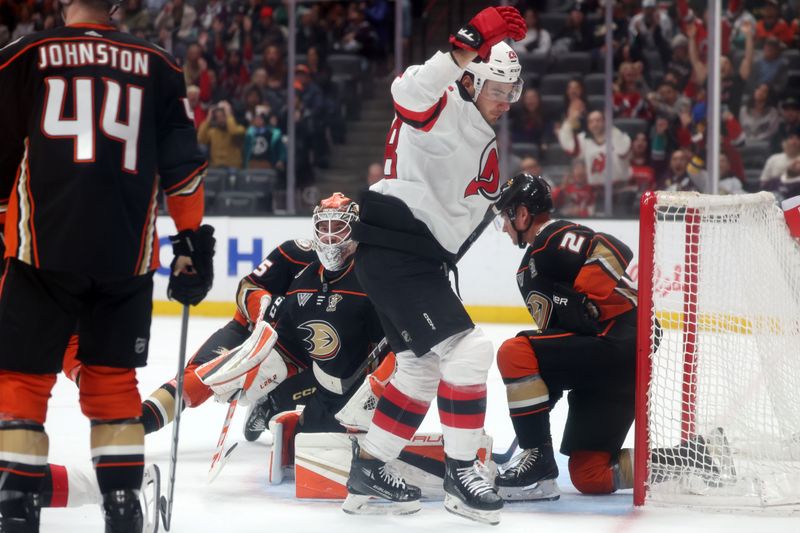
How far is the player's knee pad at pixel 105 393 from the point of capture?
91.8 inches

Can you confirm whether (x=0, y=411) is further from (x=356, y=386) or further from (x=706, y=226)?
(x=706, y=226)

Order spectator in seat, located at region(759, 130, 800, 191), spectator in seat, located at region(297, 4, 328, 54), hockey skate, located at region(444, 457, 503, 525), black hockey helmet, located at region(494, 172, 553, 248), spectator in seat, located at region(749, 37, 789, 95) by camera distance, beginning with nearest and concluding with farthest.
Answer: hockey skate, located at region(444, 457, 503, 525) < black hockey helmet, located at region(494, 172, 553, 248) < spectator in seat, located at region(759, 130, 800, 191) < spectator in seat, located at region(749, 37, 789, 95) < spectator in seat, located at region(297, 4, 328, 54)

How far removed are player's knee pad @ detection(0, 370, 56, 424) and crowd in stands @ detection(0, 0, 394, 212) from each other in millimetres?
6111

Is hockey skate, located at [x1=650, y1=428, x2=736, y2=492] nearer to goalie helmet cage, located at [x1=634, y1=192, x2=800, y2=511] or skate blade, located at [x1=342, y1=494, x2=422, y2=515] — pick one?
goalie helmet cage, located at [x1=634, y1=192, x2=800, y2=511]

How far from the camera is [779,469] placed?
122 inches

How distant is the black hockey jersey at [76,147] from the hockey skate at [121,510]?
0.46 m

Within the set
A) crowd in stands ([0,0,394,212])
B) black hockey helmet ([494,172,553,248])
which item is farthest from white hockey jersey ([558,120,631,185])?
black hockey helmet ([494,172,553,248])

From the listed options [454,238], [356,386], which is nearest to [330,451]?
[356,386]

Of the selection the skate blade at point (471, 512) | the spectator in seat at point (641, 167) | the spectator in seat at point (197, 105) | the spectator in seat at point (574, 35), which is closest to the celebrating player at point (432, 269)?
the skate blade at point (471, 512)

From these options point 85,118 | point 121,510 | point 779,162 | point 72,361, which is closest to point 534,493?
point 121,510

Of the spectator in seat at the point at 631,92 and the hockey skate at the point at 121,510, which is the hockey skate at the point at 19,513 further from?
the spectator in seat at the point at 631,92

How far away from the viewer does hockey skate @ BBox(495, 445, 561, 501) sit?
124 inches

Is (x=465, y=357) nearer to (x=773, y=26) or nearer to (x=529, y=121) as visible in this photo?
(x=529, y=121)

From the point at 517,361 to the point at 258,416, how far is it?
Answer: 107 centimetres
